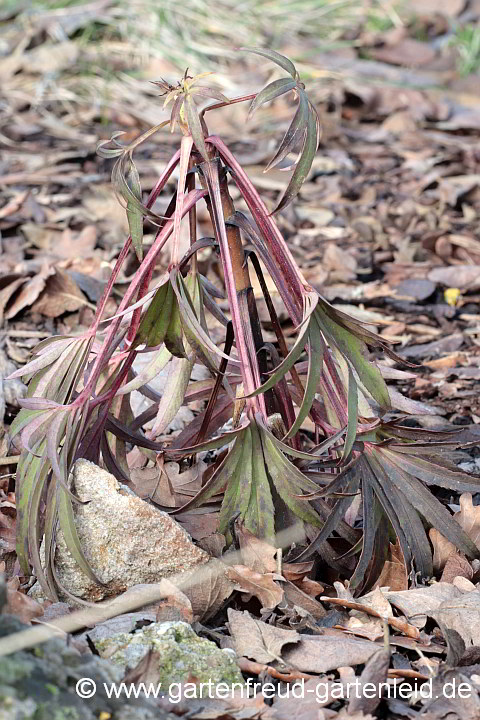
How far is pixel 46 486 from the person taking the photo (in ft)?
5.17

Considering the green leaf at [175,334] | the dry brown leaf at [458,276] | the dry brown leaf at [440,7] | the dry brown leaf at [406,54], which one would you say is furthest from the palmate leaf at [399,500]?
the dry brown leaf at [440,7]

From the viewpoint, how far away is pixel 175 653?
51.8 inches

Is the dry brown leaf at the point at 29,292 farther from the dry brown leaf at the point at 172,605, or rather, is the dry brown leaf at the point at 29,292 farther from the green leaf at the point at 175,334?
the dry brown leaf at the point at 172,605

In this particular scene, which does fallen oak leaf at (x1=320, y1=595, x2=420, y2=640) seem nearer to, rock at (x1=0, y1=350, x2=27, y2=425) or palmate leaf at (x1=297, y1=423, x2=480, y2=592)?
palmate leaf at (x1=297, y1=423, x2=480, y2=592)

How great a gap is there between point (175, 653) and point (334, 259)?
221 cm

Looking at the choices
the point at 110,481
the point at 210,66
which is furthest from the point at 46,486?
the point at 210,66

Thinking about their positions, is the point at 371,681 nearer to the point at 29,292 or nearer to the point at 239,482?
the point at 239,482

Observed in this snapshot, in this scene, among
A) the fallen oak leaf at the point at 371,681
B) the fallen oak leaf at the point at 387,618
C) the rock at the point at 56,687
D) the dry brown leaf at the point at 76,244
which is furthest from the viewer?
the dry brown leaf at the point at 76,244

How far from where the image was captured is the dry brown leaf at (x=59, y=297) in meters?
2.79

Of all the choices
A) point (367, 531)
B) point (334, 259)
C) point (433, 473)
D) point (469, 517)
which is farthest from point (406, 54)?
point (367, 531)

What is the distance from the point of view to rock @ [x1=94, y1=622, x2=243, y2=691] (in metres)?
1.30

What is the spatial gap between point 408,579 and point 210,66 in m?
4.62

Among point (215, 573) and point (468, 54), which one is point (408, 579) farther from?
point (468, 54)

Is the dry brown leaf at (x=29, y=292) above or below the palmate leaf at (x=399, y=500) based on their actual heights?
above
